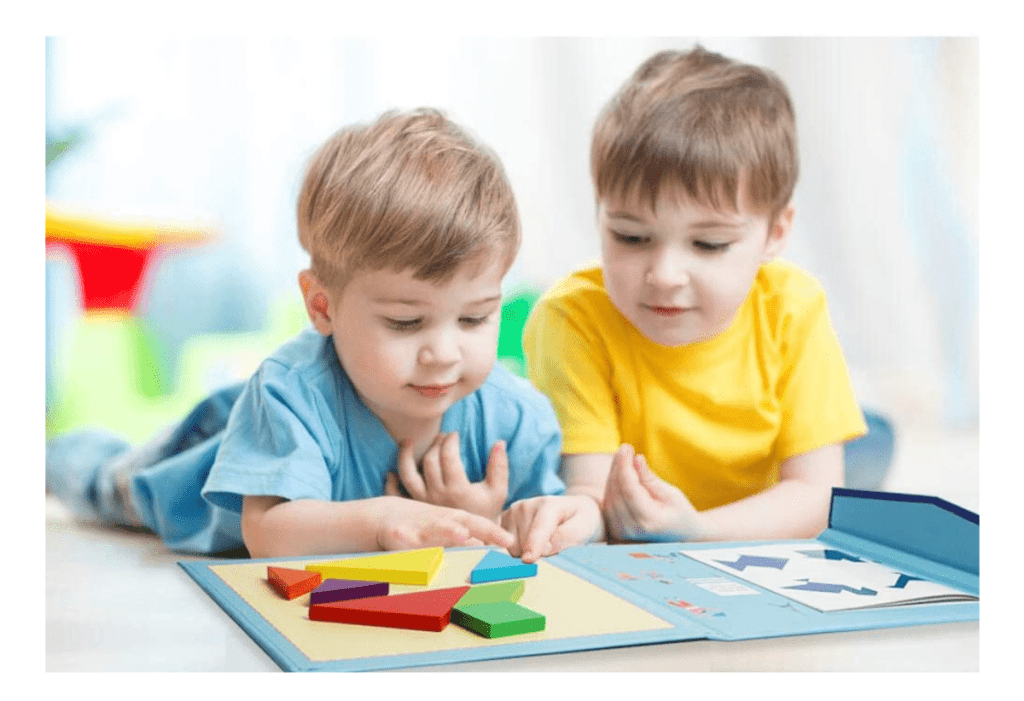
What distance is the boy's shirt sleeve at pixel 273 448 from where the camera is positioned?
969 mm

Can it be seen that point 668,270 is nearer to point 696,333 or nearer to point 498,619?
point 696,333

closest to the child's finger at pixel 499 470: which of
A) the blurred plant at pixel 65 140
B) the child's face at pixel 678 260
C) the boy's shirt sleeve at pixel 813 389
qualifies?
the child's face at pixel 678 260

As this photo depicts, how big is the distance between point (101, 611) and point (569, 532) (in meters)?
0.37

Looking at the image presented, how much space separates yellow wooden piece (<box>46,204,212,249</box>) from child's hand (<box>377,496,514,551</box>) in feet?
1.80

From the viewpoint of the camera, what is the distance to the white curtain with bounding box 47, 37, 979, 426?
50.9 inches

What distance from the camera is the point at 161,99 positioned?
1.36m

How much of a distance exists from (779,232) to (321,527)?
0.55 m

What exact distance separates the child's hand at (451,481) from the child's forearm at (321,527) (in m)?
0.09

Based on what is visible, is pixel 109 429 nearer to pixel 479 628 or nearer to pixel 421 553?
pixel 421 553

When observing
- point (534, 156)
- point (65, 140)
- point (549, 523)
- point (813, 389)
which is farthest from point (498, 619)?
point (534, 156)

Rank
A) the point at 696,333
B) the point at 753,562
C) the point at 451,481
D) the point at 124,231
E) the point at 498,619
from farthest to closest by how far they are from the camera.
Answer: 1. the point at 124,231
2. the point at 696,333
3. the point at 451,481
4. the point at 753,562
5. the point at 498,619

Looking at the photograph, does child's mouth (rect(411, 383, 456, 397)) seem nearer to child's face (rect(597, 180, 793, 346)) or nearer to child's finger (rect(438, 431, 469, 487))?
child's finger (rect(438, 431, 469, 487))

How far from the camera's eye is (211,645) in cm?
74

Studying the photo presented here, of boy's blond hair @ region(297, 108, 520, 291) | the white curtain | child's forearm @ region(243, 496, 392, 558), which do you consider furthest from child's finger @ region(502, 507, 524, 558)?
the white curtain
